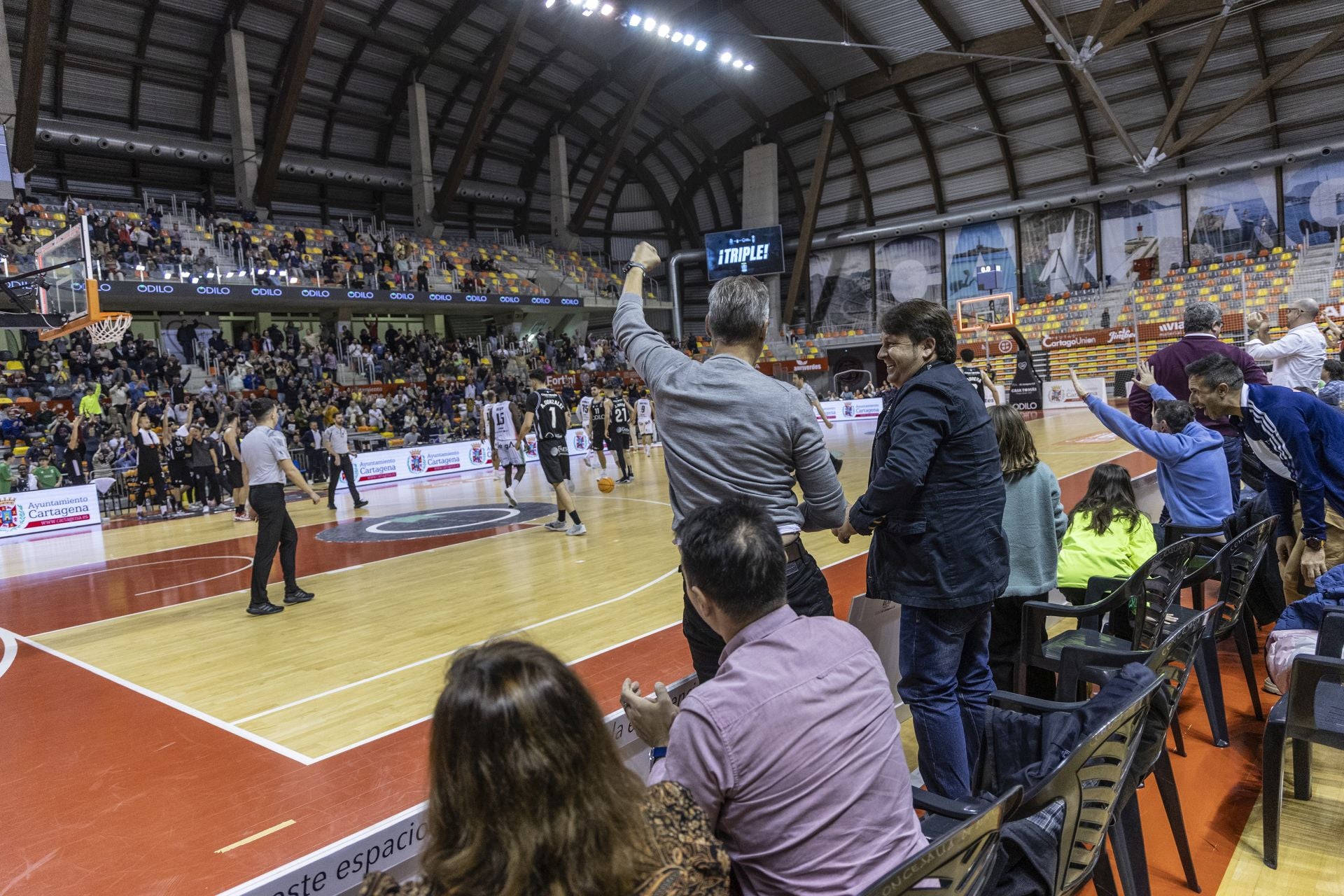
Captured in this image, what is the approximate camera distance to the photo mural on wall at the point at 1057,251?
93.6ft

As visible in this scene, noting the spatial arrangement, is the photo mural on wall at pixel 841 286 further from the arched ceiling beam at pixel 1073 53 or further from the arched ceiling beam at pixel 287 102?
the arched ceiling beam at pixel 287 102

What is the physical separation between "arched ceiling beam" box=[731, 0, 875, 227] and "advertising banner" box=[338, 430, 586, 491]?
16366 mm

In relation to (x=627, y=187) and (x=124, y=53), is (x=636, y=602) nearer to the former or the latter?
(x=124, y=53)

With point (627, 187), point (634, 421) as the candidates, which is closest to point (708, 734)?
point (634, 421)

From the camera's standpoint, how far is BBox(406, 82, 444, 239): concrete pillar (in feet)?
87.5

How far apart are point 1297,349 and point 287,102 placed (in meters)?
23.5

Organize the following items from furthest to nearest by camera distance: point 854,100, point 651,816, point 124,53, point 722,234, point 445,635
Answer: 1. point 722,234
2. point 854,100
3. point 124,53
4. point 445,635
5. point 651,816

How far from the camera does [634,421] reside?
1875 centimetres

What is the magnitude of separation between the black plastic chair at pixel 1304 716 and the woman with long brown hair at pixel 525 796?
2.25 m

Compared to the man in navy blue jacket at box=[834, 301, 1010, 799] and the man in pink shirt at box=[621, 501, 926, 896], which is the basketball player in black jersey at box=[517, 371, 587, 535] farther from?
the man in pink shirt at box=[621, 501, 926, 896]

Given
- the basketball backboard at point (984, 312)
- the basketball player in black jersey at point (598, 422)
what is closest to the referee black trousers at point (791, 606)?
the basketball player in black jersey at point (598, 422)

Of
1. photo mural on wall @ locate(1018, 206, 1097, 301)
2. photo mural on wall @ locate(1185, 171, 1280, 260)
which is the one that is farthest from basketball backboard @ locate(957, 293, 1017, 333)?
photo mural on wall @ locate(1185, 171, 1280, 260)

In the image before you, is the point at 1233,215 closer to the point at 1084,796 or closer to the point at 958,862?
the point at 1084,796

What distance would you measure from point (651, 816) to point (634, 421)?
17556mm
